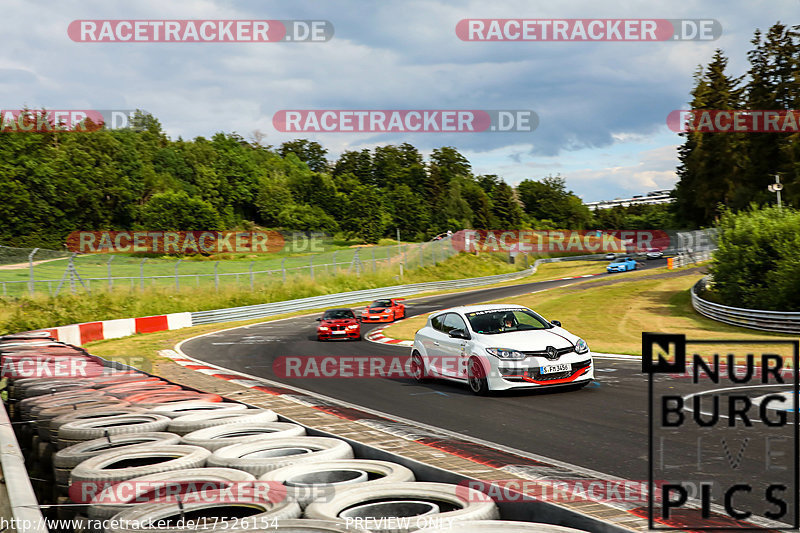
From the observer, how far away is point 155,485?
4328 millimetres

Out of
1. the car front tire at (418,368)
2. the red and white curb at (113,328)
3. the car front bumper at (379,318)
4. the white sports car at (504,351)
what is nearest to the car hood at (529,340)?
the white sports car at (504,351)

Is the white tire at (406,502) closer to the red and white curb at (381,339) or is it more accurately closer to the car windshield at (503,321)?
the car windshield at (503,321)

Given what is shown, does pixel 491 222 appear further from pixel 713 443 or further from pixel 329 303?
pixel 713 443

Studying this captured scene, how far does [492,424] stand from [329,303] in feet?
120

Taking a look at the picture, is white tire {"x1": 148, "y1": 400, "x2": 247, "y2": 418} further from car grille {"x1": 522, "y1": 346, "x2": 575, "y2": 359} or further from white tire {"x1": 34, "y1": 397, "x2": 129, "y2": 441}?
car grille {"x1": 522, "y1": 346, "x2": 575, "y2": 359}

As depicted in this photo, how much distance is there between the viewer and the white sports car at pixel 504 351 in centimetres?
1097

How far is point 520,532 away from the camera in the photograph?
339cm

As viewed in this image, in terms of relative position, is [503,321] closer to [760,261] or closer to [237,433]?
[237,433]

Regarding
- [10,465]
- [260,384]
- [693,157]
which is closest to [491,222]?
[693,157]

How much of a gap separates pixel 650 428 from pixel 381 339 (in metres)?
21.1

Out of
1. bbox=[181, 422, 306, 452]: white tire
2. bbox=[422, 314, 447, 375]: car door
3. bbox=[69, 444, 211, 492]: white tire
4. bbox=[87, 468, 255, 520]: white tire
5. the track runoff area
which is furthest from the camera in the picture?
bbox=[422, 314, 447, 375]: car door

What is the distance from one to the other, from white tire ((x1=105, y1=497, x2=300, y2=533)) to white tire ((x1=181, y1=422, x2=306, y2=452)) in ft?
5.17

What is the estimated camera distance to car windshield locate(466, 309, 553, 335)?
12.0m

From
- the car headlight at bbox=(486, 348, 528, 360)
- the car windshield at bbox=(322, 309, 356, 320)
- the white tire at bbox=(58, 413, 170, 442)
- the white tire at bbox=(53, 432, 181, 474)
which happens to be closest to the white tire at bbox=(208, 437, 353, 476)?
the white tire at bbox=(53, 432, 181, 474)
